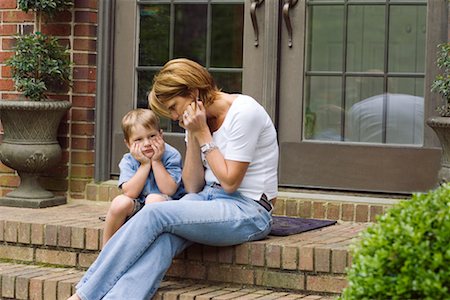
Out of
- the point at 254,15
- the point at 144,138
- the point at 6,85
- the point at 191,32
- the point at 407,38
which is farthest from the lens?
the point at 6,85

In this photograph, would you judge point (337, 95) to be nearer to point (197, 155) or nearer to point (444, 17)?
point (444, 17)

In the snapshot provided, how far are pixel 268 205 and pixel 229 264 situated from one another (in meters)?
0.35

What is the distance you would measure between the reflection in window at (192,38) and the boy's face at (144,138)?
112cm

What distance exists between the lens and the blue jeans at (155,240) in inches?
187

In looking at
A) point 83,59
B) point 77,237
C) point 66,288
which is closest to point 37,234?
point 77,237

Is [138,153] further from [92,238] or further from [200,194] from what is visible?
[92,238]

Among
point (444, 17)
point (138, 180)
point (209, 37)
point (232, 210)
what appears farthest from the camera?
point (209, 37)

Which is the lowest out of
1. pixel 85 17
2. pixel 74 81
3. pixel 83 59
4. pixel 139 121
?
pixel 139 121

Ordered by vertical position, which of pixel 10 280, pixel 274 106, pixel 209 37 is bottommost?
pixel 10 280

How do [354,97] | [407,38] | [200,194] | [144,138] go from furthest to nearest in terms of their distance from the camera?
[354,97] → [407,38] → [144,138] → [200,194]

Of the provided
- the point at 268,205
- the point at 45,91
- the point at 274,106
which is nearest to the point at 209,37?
the point at 274,106

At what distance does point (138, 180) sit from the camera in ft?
17.4

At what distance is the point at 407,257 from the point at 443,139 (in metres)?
2.30

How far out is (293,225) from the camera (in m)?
5.55
